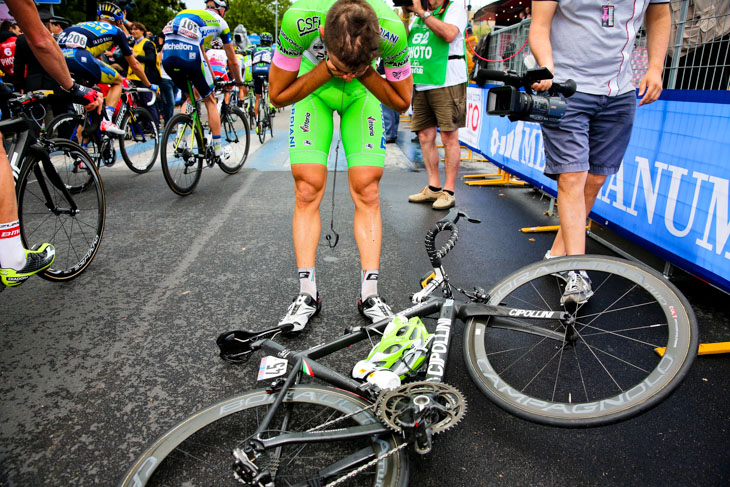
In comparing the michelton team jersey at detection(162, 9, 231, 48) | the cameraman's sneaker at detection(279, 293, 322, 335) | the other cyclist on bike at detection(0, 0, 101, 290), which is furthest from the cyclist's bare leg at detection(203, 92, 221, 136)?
the cameraman's sneaker at detection(279, 293, 322, 335)

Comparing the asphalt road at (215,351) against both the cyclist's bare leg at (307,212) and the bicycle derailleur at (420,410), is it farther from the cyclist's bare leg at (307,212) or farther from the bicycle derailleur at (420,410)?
the cyclist's bare leg at (307,212)

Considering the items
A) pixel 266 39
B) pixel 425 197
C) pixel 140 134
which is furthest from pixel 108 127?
pixel 266 39

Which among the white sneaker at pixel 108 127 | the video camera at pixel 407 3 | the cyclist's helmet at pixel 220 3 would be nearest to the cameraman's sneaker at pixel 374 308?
the video camera at pixel 407 3

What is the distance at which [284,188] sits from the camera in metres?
6.04

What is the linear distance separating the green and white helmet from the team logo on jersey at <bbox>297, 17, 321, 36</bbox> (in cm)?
151

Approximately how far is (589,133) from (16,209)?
3.21 meters

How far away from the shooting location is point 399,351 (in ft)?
6.14

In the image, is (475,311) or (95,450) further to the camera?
(475,311)

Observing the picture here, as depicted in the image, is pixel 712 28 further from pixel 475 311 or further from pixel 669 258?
pixel 475 311

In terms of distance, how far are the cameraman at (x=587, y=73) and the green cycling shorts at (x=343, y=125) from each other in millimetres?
998

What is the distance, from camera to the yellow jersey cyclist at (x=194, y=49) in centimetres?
514

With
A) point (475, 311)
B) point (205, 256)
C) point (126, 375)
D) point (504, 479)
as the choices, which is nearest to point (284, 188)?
point (205, 256)

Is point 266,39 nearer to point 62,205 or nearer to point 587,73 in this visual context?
point 62,205

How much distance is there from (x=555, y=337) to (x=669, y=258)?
1798 mm
